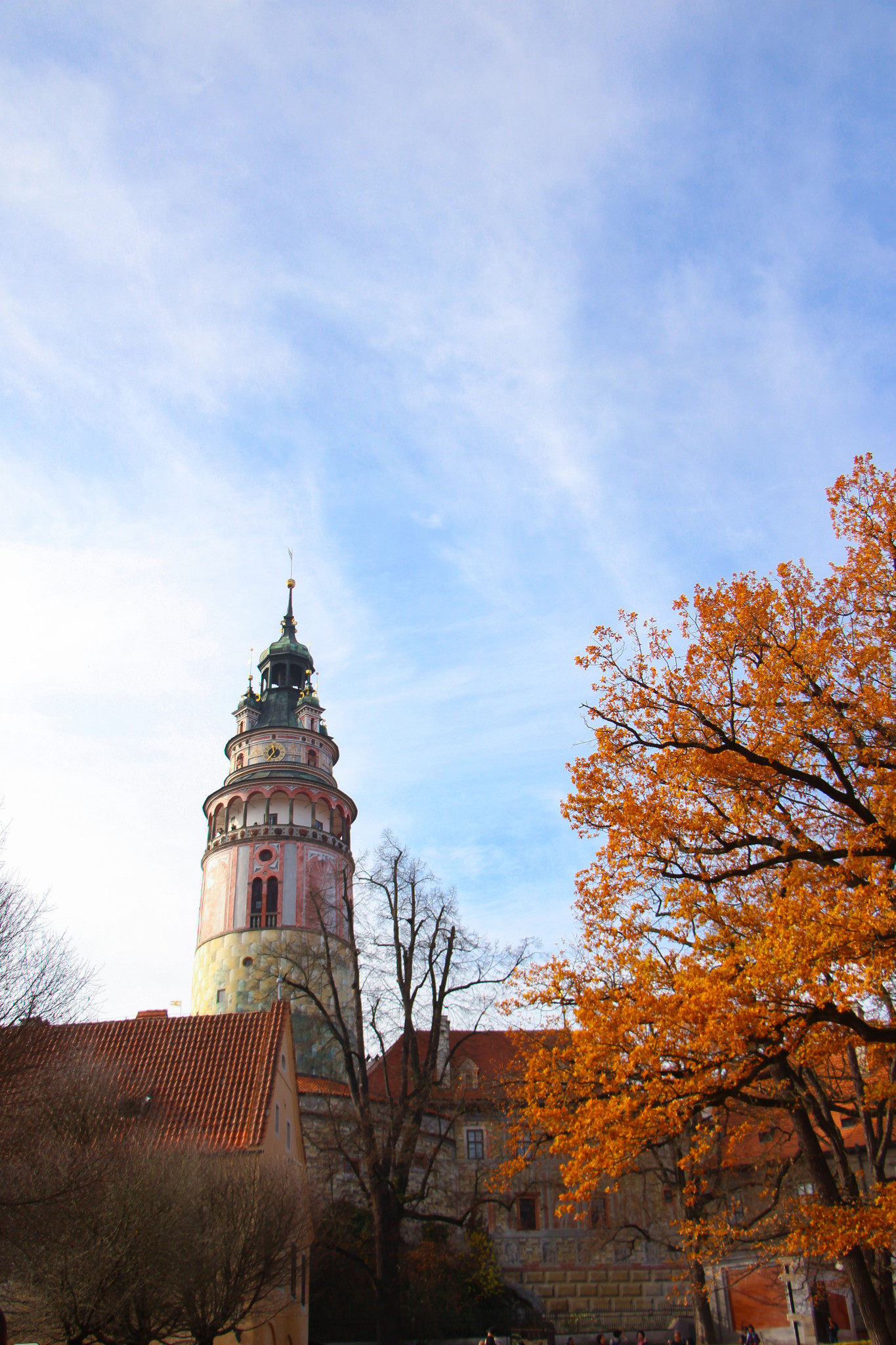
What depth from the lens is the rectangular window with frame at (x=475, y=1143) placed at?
41938 millimetres

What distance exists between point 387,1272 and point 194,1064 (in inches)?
264

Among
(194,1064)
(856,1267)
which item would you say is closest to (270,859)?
(194,1064)

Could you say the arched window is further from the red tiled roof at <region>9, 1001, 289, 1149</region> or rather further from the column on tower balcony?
the red tiled roof at <region>9, 1001, 289, 1149</region>

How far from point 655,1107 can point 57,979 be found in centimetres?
1089

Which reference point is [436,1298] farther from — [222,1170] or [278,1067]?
[222,1170]

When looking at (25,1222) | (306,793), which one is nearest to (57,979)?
(25,1222)

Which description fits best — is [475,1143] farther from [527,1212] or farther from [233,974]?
[233,974]

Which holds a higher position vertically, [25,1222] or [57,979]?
[57,979]

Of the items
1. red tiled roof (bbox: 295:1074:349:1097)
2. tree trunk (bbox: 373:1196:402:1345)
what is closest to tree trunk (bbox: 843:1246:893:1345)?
tree trunk (bbox: 373:1196:402:1345)

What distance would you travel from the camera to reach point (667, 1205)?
129ft

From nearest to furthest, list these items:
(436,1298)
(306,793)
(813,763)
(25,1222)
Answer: (813,763) < (25,1222) < (436,1298) < (306,793)

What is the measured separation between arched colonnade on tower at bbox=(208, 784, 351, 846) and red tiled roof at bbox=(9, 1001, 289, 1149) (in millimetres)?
22752

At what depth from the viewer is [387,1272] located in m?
24.4

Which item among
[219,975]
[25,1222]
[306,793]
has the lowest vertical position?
[25,1222]
